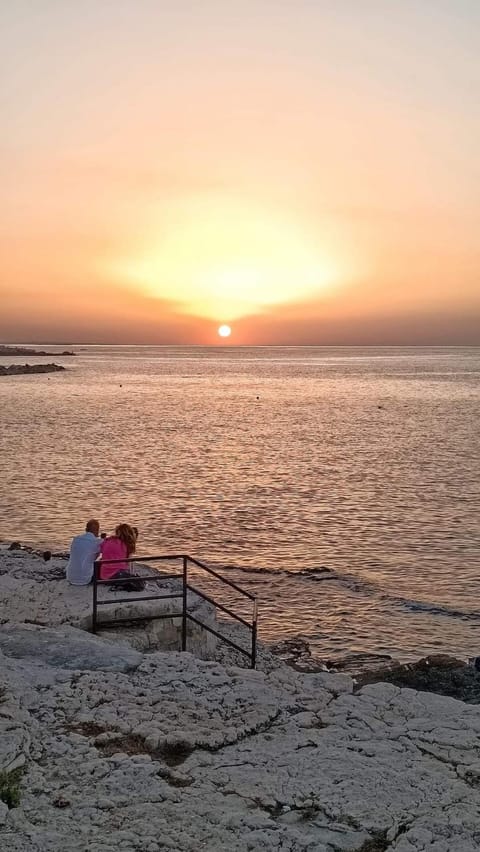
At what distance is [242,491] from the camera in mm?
29281

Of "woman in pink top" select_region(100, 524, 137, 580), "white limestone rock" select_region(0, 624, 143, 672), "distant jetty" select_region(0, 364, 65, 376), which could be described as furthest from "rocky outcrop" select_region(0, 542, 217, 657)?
"distant jetty" select_region(0, 364, 65, 376)

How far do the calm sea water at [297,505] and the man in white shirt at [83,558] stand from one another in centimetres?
416

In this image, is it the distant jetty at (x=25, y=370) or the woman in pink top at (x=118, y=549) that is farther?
the distant jetty at (x=25, y=370)

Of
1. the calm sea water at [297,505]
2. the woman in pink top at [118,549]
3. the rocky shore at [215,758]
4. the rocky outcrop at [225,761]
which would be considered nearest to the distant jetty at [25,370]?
the calm sea water at [297,505]

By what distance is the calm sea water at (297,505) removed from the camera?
15.9 m

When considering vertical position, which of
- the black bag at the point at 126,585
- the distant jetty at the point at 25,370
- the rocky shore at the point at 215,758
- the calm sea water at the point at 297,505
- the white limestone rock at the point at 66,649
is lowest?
the calm sea water at the point at 297,505

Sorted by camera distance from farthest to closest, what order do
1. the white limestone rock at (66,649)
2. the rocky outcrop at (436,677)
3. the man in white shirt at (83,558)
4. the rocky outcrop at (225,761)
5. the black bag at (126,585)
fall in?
the man in white shirt at (83,558) < the black bag at (126,585) < the rocky outcrop at (436,677) < the white limestone rock at (66,649) < the rocky outcrop at (225,761)

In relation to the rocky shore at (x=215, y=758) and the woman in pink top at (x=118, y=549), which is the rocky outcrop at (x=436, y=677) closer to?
the rocky shore at (x=215, y=758)

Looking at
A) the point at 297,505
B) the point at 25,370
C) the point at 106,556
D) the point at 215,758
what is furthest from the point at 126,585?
the point at 25,370

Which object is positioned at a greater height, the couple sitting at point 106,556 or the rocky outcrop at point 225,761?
the couple sitting at point 106,556

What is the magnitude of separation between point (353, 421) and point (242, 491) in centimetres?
3237

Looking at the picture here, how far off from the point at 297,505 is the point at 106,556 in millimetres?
15326

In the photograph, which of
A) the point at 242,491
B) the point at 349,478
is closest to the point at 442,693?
the point at 242,491

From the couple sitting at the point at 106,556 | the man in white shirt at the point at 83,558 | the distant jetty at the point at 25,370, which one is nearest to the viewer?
the couple sitting at the point at 106,556
